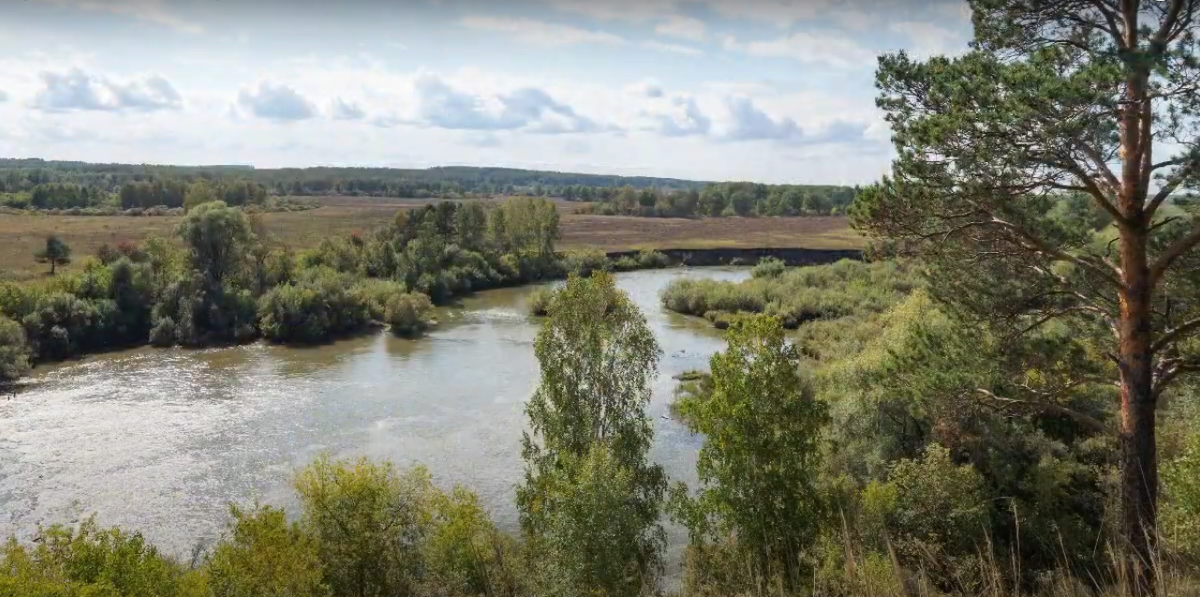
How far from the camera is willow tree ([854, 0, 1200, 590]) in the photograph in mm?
9836

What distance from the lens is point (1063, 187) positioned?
1091 cm

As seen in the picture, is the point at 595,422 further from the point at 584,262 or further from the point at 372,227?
the point at 372,227

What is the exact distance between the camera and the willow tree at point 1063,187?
9836 millimetres

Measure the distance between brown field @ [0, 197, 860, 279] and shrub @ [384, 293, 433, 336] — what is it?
878 inches

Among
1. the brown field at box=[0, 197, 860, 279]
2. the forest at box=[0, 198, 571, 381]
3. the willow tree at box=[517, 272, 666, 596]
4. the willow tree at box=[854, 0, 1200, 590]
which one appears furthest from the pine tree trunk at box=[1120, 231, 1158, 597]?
the brown field at box=[0, 197, 860, 279]

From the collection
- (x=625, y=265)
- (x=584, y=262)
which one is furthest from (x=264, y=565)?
(x=625, y=265)

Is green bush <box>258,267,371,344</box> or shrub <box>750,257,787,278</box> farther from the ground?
shrub <box>750,257,787,278</box>

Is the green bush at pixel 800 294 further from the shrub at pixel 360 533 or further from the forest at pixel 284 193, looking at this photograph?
the shrub at pixel 360 533

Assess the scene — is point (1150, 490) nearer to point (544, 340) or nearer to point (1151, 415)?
point (1151, 415)

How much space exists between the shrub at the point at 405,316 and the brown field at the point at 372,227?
22.3m

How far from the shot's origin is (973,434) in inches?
800

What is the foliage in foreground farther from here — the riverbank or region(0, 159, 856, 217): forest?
the riverbank

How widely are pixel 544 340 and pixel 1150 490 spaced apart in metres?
12.0

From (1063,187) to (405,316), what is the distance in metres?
42.4
